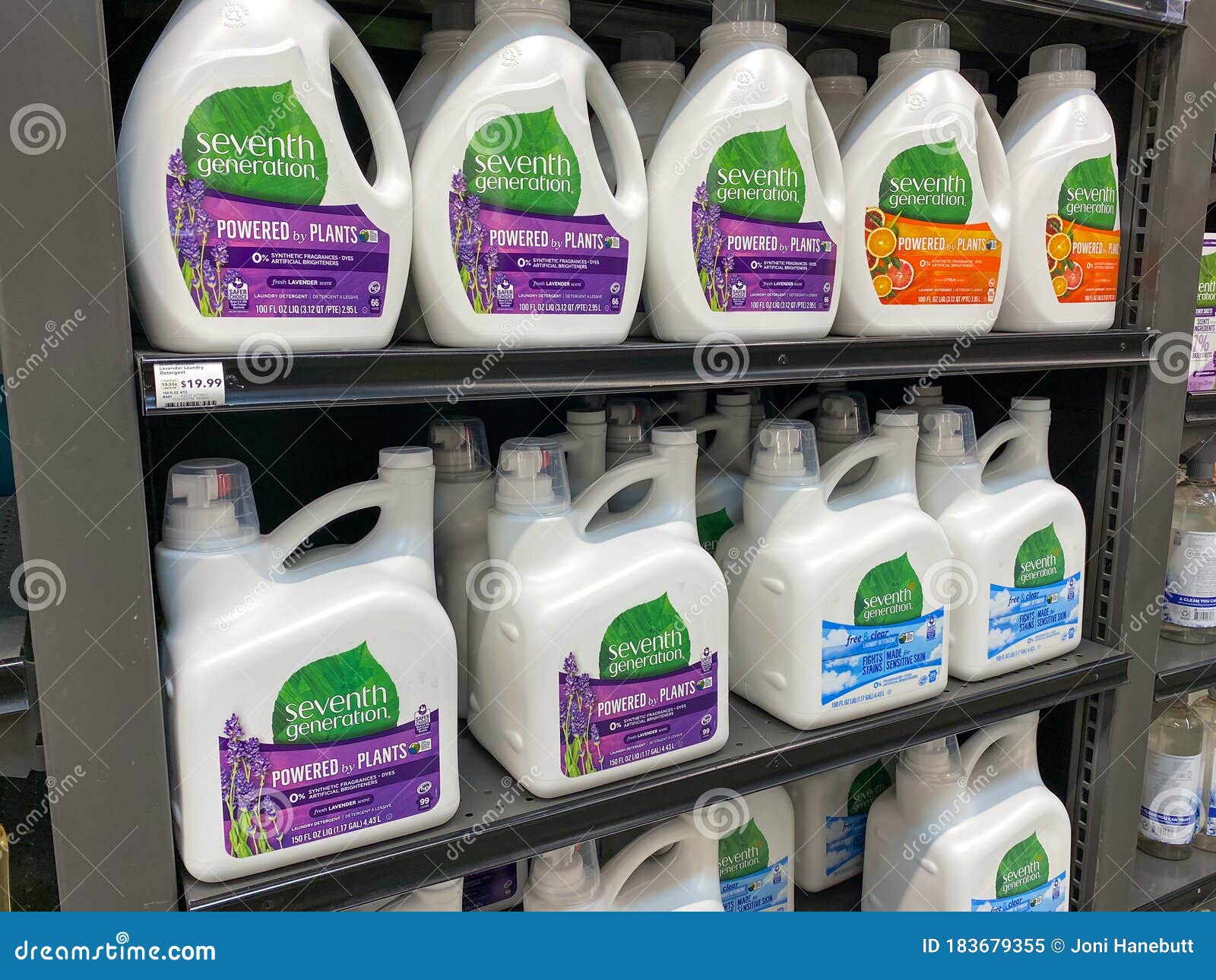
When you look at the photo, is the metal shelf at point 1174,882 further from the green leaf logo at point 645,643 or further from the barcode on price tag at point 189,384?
the barcode on price tag at point 189,384

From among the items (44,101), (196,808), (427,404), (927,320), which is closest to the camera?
(44,101)

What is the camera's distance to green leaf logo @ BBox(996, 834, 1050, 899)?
153 cm

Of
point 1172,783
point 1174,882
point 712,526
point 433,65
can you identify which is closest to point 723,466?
point 712,526

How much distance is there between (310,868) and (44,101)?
800mm

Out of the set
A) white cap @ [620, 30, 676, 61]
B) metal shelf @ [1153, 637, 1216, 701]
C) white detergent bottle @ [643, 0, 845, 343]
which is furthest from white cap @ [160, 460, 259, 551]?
metal shelf @ [1153, 637, 1216, 701]

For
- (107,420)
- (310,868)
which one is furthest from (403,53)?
(310,868)

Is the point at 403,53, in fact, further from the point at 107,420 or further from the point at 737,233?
the point at 107,420

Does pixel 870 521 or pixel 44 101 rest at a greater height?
pixel 44 101

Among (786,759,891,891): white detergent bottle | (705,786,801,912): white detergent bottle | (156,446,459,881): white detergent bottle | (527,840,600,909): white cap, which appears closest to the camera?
(156,446,459,881): white detergent bottle

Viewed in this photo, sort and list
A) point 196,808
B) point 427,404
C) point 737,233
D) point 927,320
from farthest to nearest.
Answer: point 427,404, point 927,320, point 737,233, point 196,808

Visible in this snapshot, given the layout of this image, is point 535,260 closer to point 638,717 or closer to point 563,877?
point 638,717

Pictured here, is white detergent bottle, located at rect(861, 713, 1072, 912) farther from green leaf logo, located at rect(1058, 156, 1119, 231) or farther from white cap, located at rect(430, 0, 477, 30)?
white cap, located at rect(430, 0, 477, 30)

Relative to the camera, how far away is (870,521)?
1368 mm

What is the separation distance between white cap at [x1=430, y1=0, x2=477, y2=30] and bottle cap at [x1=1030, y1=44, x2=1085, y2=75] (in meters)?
0.87
